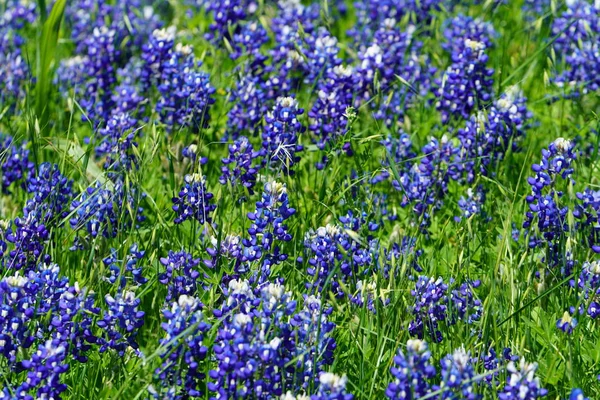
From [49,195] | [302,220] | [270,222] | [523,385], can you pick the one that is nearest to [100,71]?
[49,195]

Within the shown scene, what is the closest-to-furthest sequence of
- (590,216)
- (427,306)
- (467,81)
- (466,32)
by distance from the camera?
1. (427,306)
2. (590,216)
3. (467,81)
4. (466,32)

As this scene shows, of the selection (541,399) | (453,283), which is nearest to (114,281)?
(453,283)

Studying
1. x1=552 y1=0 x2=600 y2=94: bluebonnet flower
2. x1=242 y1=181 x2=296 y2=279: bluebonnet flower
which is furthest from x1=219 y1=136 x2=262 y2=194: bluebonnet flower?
x1=552 y1=0 x2=600 y2=94: bluebonnet flower

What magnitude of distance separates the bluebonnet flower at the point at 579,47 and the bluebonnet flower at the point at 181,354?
2.88 m

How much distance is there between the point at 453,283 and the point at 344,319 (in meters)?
0.44

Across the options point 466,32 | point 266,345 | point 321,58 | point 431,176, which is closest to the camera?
point 266,345

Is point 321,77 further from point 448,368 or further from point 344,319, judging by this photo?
point 448,368

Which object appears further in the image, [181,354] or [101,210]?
[101,210]

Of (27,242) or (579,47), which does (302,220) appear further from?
(579,47)

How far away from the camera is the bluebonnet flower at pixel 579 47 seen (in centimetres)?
557

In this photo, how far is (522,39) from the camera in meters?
6.61

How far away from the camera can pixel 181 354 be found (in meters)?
3.25

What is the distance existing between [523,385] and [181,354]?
109 cm

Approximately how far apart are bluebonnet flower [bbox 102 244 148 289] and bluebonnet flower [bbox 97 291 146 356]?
0.82ft
